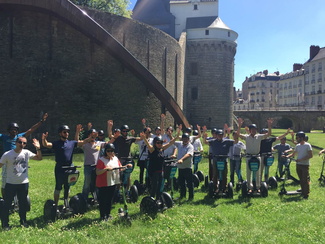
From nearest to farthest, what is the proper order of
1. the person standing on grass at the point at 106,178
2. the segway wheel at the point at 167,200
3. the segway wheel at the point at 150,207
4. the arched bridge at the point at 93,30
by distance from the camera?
the person standing on grass at the point at 106,178
the segway wheel at the point at 150,207
the segway wheel at the point at 167,200
the arched bridge at the point at 93,30

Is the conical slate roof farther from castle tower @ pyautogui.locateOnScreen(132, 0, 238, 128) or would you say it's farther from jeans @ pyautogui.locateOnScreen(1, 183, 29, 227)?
jeans @ pyautogui.locateOnScreen(1, 183, 29, 227)

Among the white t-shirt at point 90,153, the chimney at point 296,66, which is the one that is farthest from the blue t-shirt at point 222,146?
the chimney at point 296,66

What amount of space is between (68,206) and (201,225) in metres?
2.73

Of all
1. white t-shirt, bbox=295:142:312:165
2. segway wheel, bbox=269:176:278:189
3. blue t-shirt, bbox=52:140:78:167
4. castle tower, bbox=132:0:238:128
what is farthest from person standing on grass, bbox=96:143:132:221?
castle tower, bbox=132:0:238:128

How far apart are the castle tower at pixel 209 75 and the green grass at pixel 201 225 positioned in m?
33.8

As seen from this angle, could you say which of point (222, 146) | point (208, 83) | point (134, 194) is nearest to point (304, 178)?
point (222, 146)

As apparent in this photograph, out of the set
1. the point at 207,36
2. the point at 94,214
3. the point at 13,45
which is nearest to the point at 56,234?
the point at 94,214

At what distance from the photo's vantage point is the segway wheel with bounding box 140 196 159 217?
21.0 feet

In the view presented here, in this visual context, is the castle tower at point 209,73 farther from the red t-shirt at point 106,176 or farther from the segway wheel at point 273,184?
the red t-shirt at point 106,176

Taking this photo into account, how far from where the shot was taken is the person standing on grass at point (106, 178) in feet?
19.2

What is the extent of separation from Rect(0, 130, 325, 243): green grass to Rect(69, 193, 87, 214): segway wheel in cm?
18

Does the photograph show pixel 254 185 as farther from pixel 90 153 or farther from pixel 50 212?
pixel 50 212

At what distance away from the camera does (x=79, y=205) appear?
21.2ft

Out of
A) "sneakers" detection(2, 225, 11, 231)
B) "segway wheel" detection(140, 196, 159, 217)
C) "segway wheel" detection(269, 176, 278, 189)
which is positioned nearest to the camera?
"sneakers" detection(2, 225, 11, 231)
